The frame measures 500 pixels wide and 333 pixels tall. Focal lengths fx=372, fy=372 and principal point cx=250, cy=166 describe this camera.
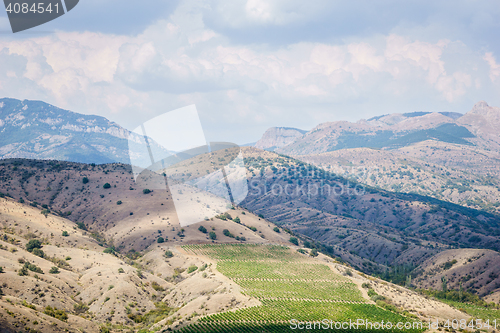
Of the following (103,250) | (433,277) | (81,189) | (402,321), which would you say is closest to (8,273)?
(103,250)

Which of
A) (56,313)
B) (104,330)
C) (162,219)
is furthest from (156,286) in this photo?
(162,219)

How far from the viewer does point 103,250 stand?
72.6 metres

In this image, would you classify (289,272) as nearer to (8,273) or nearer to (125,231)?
(125,231)

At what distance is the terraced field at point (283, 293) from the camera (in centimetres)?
4519

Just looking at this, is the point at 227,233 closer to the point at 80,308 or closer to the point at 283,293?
the point at 283,293

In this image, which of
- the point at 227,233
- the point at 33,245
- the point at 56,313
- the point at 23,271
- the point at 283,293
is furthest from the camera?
the point at 227,233

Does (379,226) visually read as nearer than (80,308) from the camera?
No

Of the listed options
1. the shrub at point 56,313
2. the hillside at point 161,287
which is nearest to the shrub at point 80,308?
the hillside at point 161,287

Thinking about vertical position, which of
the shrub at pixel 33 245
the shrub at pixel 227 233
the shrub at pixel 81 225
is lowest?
the shrub at pixel 227 233

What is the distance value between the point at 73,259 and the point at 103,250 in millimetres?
9703

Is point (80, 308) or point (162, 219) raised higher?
point (80, 308)

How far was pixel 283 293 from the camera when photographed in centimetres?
5819

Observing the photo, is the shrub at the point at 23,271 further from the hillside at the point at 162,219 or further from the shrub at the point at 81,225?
the shrub at the point at 81,225

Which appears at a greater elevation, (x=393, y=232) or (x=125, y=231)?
(x=125, y=231)
